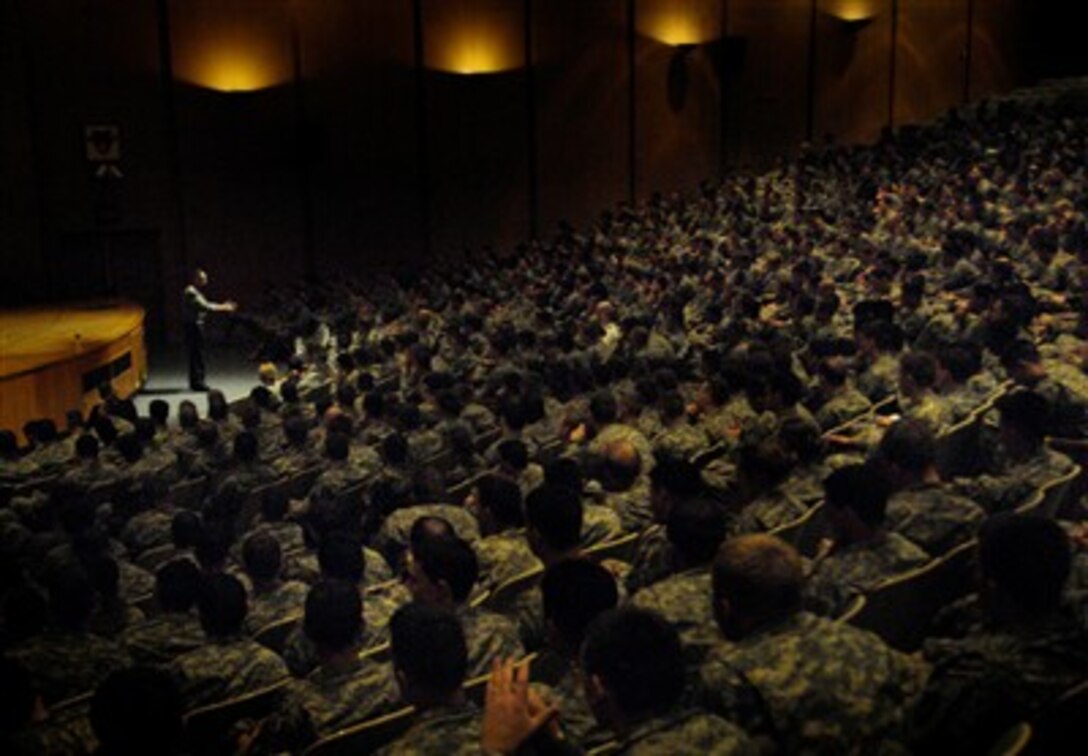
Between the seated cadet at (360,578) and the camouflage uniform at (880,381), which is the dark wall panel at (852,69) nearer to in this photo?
the camouflage uniform at (880,381)

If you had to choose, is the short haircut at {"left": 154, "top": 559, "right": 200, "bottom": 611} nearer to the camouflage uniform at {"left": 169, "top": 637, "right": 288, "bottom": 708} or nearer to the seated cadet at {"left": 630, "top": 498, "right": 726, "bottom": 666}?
the camouflage uniform at {"left": 169, "top": 637, "right": 288, "bottom": 708}

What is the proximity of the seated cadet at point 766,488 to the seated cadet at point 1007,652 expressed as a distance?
1.47 meters

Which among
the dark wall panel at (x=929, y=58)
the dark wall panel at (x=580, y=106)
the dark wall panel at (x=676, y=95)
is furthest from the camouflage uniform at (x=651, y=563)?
the dark wall panel at (x=929, y=58)

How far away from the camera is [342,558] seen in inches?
179

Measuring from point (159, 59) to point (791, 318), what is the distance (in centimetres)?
1001

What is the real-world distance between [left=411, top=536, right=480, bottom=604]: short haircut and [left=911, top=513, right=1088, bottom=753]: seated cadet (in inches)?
63.0

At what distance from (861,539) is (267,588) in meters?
2.35

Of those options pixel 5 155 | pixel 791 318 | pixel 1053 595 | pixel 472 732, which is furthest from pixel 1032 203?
pixel 5 155

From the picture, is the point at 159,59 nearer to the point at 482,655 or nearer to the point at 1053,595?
the point at 482,655

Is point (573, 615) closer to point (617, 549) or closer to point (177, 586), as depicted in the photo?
point (617, 549)

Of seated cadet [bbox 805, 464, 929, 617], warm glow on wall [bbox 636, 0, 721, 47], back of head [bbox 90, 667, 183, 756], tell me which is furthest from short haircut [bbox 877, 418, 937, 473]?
warm glow on wall [bbox 636, 0, 721, 47]

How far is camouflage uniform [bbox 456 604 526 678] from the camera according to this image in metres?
3.81

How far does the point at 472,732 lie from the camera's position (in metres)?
3.00

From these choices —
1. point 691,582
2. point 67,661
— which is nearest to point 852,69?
point 691,582
